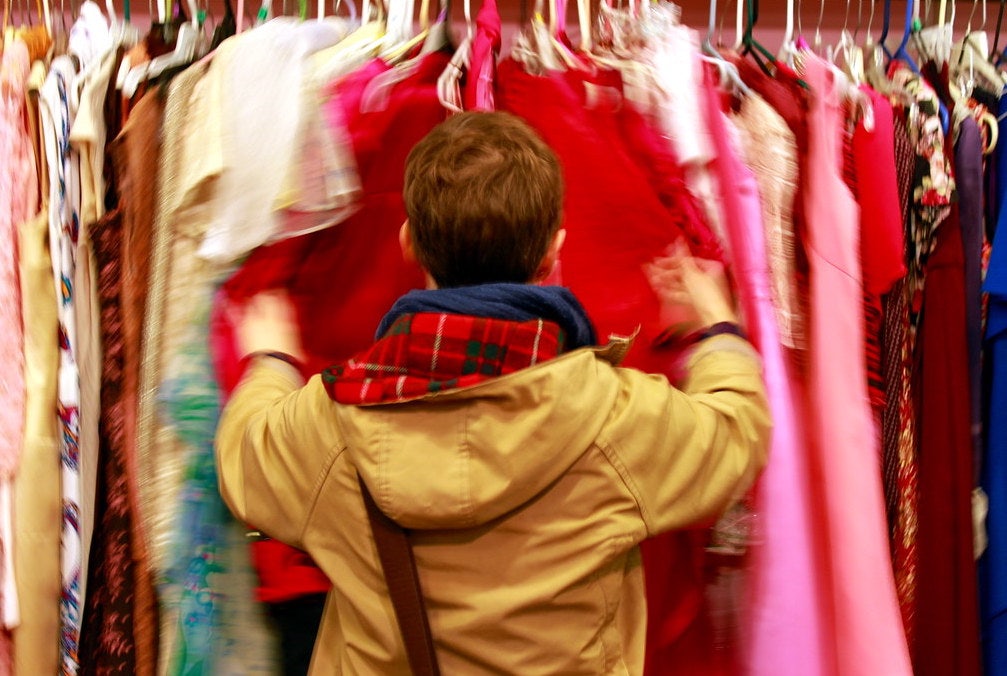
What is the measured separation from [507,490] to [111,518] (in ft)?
1.66

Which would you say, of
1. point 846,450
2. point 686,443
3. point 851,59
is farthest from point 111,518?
point 851,59

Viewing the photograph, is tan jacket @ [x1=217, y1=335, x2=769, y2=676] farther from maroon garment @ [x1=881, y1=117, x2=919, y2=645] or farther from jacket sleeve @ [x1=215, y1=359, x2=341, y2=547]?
maroon garment @ [x1=881, y1=117, x2=919, y2=645]

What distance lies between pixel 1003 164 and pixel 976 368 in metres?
0.24

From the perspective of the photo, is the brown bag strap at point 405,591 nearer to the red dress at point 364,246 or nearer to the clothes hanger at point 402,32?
the red dress at point 364,246

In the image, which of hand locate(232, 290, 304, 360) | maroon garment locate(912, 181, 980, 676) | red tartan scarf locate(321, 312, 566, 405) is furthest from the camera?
maroon garment locate(912, 181, 980, 676)

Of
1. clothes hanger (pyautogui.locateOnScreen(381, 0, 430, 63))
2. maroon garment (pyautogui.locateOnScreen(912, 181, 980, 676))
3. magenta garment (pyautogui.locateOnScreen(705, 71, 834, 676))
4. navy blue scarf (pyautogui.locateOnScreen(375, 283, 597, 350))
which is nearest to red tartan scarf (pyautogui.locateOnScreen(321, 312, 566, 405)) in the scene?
navy blue scarf (pyautogui.locateOnScreen(375, 283, 597, 350))

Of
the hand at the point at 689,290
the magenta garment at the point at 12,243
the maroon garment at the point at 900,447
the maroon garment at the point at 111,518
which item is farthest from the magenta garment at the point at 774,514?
the magenta garment at the point at 12,243

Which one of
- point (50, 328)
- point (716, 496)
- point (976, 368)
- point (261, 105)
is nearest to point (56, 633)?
point (50, 328)

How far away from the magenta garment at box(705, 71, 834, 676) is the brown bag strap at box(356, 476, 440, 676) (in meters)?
0.36

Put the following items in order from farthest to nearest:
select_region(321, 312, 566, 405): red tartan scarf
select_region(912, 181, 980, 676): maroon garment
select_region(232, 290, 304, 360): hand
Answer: select_region(912, 181, 980, 676): maroon garment < select_region(232, 290, 304, 360): hand < select_region(321, 312, 566, 405): red tartan scarf

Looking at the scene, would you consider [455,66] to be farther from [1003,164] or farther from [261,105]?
[1003,164]

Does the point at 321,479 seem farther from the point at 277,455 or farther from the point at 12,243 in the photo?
the point at 12,243

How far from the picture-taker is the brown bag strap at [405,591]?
69 cm

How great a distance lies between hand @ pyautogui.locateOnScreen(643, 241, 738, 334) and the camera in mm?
858
